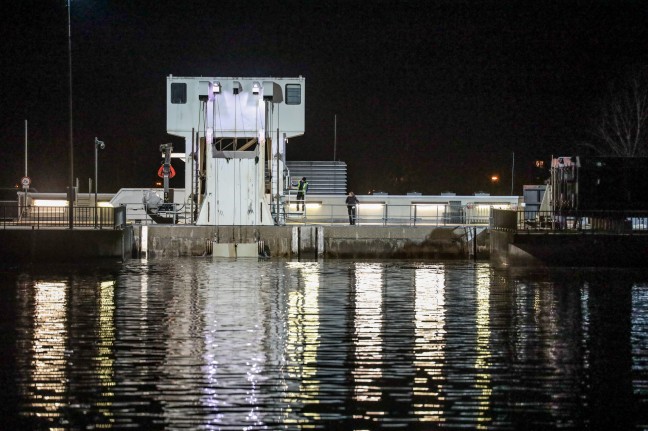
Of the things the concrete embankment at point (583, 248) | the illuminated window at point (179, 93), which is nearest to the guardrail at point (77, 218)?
the illuminated window at point (179, 93)

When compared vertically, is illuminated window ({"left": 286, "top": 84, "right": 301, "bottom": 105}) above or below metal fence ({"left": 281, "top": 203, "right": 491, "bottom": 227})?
above

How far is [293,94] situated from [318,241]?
21.6ft

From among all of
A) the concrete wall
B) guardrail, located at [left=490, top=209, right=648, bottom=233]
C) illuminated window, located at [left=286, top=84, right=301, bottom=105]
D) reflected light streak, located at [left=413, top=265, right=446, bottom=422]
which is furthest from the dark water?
illuminated window, located at [left=286, top=84, right=301, bottom=105]

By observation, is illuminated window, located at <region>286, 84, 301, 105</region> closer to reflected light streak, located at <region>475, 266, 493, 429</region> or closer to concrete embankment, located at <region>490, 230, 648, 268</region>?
concrete embankment, located at <region>490, 230, 648, 268</region>

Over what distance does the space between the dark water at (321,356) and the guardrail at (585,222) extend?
22.2 feet

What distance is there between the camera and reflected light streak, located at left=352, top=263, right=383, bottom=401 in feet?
39.0

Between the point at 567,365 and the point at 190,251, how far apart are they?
2516 centimetres

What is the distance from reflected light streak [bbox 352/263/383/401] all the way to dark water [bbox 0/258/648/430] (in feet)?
0.15

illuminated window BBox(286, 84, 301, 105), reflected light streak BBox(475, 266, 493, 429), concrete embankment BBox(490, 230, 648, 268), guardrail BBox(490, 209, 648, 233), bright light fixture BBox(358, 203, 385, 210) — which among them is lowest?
reflected light streak BBox(475, 266, 493, 429)

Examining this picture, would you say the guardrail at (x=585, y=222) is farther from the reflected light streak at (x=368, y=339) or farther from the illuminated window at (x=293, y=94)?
the illuminated window at (x=293, y=94)

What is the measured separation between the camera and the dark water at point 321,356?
34.5 ft

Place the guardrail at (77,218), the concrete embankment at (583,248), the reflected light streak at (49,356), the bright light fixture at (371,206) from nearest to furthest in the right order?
the reflected light streak at (49,356) → the concrete embankment at (583,248) → the guardrail at (77,218) → the bright light fixture at (371,206)

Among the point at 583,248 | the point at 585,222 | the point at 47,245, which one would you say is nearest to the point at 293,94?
the point at 47,245

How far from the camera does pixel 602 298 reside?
23.2 metres
